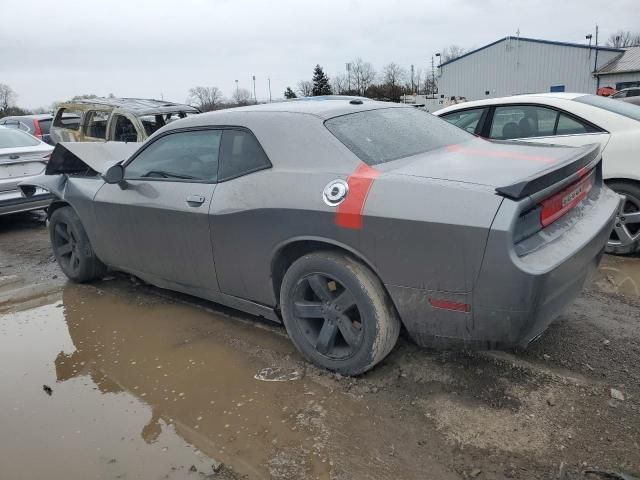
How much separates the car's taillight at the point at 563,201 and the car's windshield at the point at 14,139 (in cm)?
768

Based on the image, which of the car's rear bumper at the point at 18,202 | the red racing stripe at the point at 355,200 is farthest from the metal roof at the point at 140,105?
the red racing stripe at the point at 355,200

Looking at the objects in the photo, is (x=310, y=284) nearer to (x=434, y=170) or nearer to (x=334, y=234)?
(x=334, y=234)

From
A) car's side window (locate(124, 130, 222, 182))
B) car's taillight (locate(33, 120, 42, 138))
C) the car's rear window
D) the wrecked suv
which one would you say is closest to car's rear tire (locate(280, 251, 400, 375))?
the car's rear window

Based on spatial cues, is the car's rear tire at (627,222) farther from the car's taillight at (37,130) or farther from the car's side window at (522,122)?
the car's taillight at (37,130)

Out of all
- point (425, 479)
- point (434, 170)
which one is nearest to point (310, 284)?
point (434, 170)

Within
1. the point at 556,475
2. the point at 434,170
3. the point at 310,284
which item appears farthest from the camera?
the point at 310,284

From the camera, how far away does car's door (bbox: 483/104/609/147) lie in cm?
494

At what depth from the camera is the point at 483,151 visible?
10.5 feet

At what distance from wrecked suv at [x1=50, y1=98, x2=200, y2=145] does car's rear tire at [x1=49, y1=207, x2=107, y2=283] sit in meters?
3.70

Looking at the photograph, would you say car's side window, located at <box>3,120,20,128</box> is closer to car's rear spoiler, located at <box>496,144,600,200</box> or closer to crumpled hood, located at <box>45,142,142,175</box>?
crumpled hood, located at <box>45,142,142,175</box>

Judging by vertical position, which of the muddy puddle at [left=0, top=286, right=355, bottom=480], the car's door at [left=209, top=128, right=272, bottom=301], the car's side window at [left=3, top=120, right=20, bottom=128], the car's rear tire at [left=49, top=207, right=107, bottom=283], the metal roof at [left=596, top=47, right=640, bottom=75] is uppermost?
the metal roof at [left=596, top=47, right=640, bottom=75]

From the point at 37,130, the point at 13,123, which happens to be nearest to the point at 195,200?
the point at 37,130

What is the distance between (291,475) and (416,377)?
988mm

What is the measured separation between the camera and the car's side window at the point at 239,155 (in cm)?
328
